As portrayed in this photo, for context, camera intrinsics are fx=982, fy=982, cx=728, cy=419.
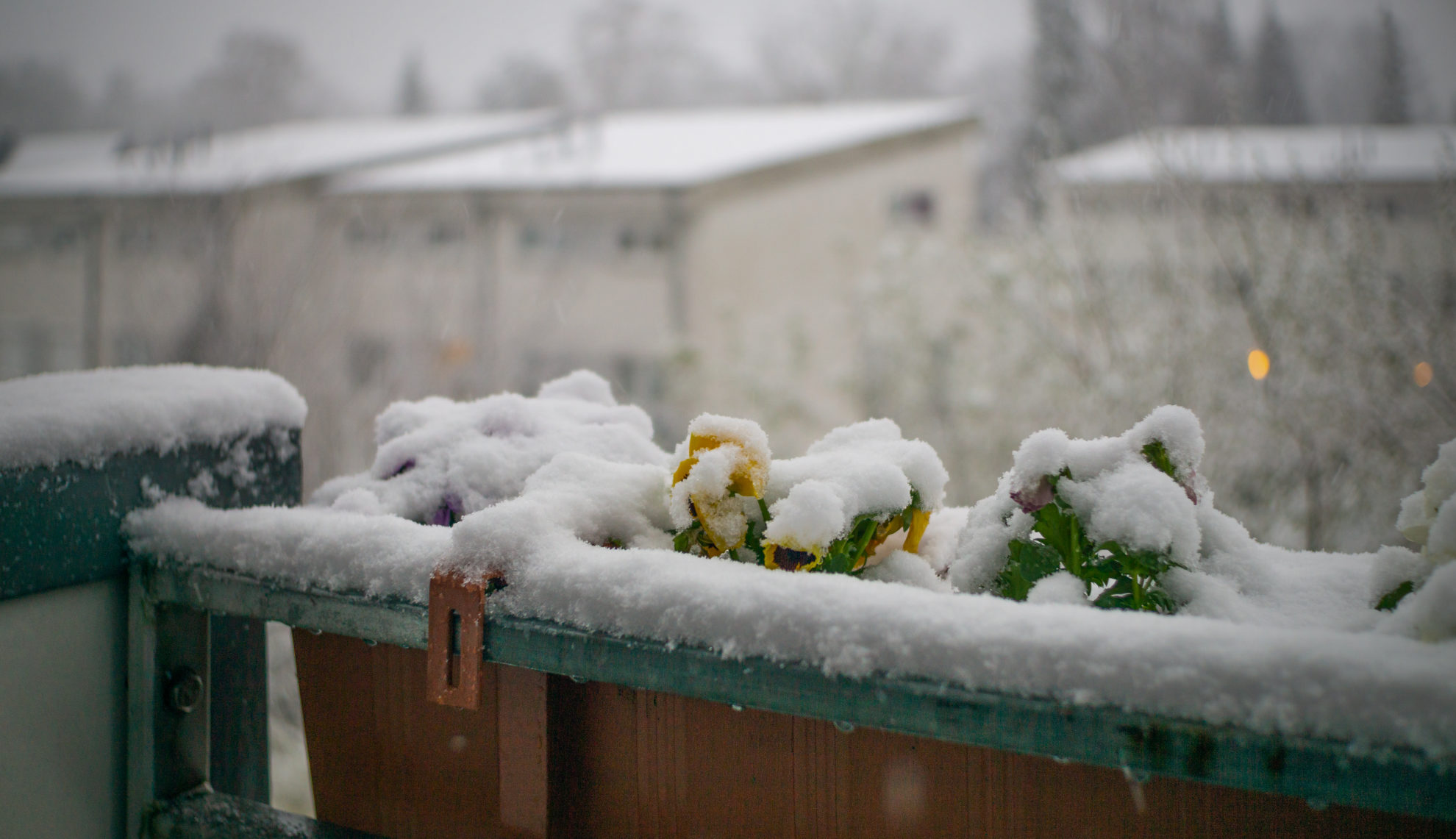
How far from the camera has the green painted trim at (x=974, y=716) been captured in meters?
0.73

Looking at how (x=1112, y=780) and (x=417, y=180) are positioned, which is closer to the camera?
(x=1112, y=780)

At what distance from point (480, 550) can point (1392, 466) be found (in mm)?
5159

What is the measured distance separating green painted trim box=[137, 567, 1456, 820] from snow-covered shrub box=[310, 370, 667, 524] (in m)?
0.23

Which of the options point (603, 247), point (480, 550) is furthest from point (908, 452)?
point (603, 247)

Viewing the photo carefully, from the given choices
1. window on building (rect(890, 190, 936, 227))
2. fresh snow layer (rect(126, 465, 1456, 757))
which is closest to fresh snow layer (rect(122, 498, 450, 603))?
fresh snow layer (rect(126, 465, 1456, 757))

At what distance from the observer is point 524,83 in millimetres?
23625

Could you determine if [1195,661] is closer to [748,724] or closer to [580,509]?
[748,724]

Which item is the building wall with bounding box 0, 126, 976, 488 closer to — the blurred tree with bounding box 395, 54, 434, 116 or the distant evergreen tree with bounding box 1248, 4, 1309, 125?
the distant evergreen tree with bounding box 1248, 4, 1309, 125

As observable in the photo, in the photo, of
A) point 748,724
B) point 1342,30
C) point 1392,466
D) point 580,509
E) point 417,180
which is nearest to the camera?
point 748,724

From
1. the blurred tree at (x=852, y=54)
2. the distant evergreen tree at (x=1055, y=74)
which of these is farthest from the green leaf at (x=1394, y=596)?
the blurred tree at (x=852, y=54)

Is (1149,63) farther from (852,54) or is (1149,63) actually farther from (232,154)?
(852,54)

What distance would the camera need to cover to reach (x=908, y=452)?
114cm

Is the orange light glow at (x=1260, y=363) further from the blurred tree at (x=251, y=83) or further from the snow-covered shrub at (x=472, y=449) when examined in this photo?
the blurred tree at (x=251, y=83)

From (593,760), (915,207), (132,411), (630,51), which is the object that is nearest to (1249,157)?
(593,760)
